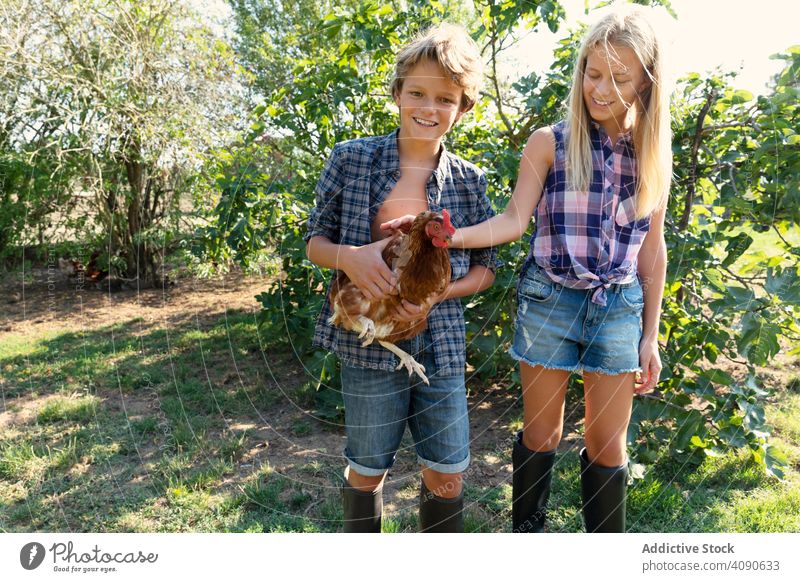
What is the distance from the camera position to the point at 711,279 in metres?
2.56

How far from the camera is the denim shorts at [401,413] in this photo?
68.3 inches

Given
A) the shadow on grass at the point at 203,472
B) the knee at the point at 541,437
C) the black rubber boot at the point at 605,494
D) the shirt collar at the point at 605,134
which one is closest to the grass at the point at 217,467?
the shadow on grass at the point at 203,472

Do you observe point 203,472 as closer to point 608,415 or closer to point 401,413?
point 401,413

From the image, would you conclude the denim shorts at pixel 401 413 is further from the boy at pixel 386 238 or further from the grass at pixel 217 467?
the grass at pixel 217 467

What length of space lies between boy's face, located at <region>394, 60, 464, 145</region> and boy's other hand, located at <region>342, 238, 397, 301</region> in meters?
0.38

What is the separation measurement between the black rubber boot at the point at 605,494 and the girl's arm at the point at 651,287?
35 centimetres

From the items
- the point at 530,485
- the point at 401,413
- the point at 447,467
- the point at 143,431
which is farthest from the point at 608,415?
the point at 143,431

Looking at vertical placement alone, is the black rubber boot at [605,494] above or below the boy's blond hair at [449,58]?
below

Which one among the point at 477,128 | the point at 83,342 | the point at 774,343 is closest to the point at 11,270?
the point at 83,342

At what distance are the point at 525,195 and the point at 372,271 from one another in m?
0.60

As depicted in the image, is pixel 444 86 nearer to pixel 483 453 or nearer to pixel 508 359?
pixel 508 359

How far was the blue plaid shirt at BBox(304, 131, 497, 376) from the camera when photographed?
174 cm

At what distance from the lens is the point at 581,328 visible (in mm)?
1786

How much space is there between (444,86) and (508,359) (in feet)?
6.43
